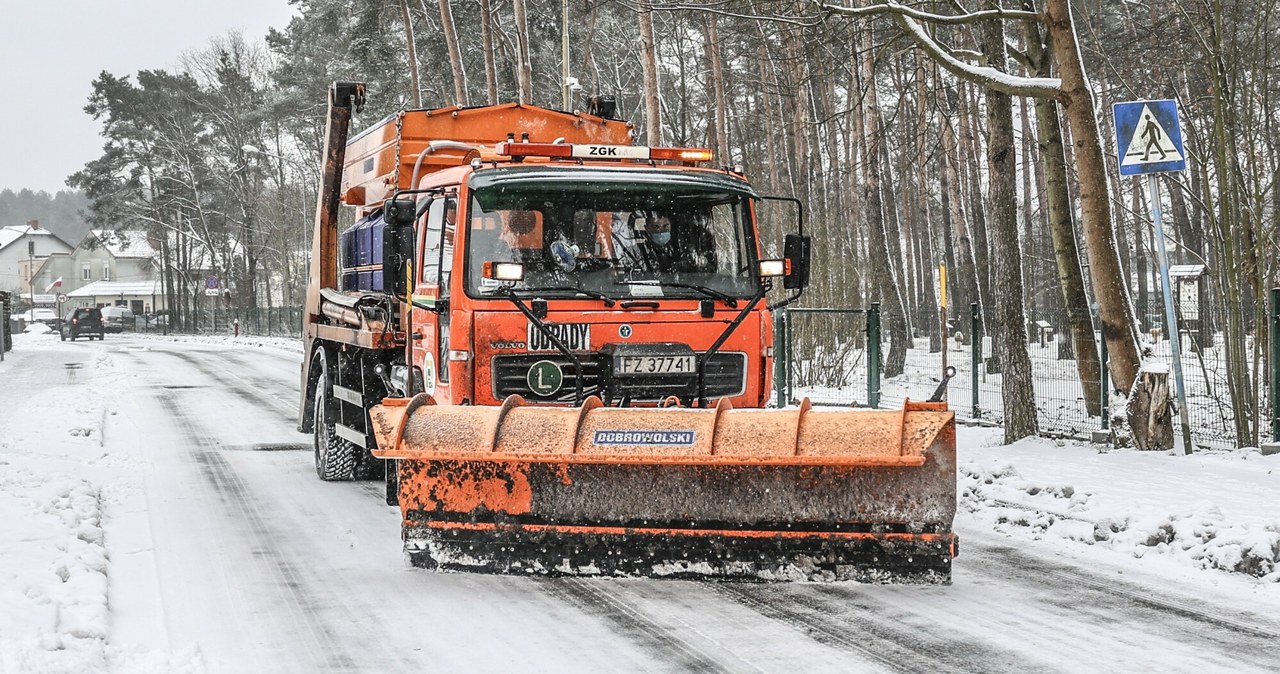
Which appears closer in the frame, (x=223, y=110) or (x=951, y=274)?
(x=951, y=274)

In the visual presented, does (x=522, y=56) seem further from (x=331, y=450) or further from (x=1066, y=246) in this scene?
(x=331, y=450)

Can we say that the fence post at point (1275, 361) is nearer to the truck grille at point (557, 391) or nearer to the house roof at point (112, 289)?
the truck grille at point (557, 391)

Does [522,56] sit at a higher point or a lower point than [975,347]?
higher

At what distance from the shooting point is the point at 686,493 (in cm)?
624

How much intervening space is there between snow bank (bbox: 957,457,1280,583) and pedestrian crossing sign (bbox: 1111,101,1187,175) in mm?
2574

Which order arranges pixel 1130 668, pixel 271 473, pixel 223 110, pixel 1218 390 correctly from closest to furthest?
1. pixel 1130 668
2. pixel 271 473
3. pixel 1218 390
4. pixel 223 110

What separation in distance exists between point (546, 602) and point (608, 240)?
2.45 m

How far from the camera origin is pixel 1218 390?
1326cm

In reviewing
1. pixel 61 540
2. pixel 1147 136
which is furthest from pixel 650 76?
pixel 61 540

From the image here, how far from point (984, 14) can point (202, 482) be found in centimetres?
778

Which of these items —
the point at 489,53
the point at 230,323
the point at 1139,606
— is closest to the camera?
the point at 1139,606

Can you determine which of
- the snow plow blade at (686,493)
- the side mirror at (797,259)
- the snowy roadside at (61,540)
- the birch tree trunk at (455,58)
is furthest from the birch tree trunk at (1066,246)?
the birch tree trunk at (455,58)

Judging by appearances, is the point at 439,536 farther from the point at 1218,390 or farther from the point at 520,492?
the point at 1218,390

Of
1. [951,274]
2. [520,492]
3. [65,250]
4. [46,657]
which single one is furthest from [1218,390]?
[65,250]
